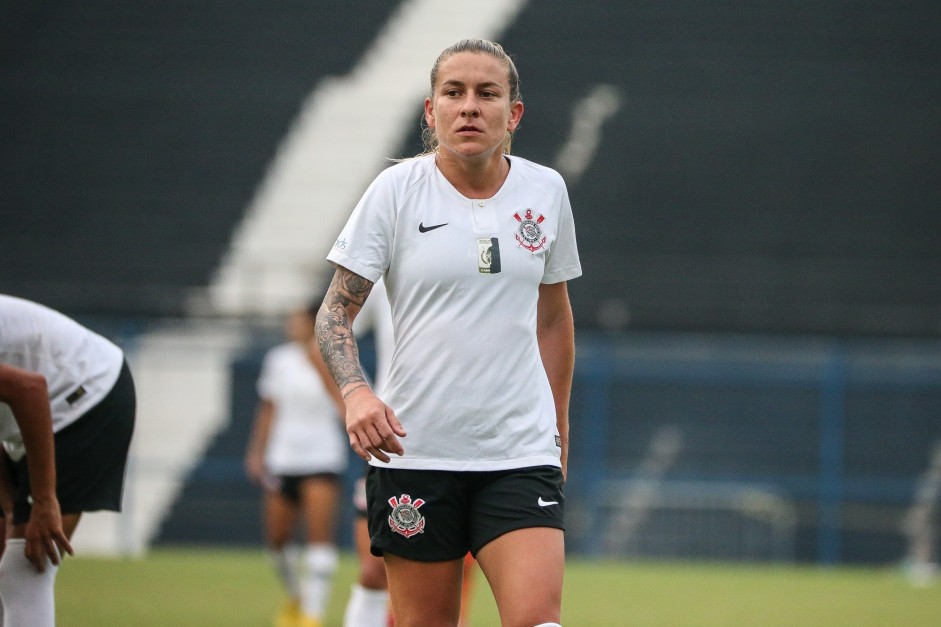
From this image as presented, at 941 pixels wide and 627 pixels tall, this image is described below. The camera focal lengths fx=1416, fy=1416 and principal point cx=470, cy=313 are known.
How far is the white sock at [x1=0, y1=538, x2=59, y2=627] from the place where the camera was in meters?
4.25

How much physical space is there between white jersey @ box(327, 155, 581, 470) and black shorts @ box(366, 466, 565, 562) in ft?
0.12

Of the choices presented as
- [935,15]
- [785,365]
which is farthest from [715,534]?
[935,15]

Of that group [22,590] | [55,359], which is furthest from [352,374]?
[22,590]

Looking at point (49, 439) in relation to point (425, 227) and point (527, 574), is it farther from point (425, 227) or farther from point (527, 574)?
point (527, 574)

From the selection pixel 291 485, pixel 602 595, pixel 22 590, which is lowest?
pixel 602 595

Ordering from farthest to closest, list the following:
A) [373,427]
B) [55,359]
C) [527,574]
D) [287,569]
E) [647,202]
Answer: [647,202] → [287,569] → [55,359] → [527,574] → [373,427]

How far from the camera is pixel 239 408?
1708 cm

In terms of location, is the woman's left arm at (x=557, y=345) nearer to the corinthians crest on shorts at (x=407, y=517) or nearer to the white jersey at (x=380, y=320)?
the corinthians crest on shorts at (x=407, y=517)

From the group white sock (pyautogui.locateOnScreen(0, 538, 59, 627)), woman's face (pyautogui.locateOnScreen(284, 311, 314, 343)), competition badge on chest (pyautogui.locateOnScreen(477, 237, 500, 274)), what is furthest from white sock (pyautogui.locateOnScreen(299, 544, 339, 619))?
competition badge on chest (pyautogui.locateOnScreen(477, 237, 500, 274))

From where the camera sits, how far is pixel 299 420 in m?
10.0

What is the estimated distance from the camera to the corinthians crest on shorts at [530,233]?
3.97 meters

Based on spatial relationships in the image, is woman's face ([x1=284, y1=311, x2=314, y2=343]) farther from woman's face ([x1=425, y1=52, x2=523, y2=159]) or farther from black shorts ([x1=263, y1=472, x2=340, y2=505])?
woman's face ([x1=425, y1=52, x2=523, y2=159])

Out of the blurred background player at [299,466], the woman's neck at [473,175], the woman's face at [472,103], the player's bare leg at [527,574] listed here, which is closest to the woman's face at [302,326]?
the blurred background player at [299,466]

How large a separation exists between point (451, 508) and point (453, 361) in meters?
0.40
